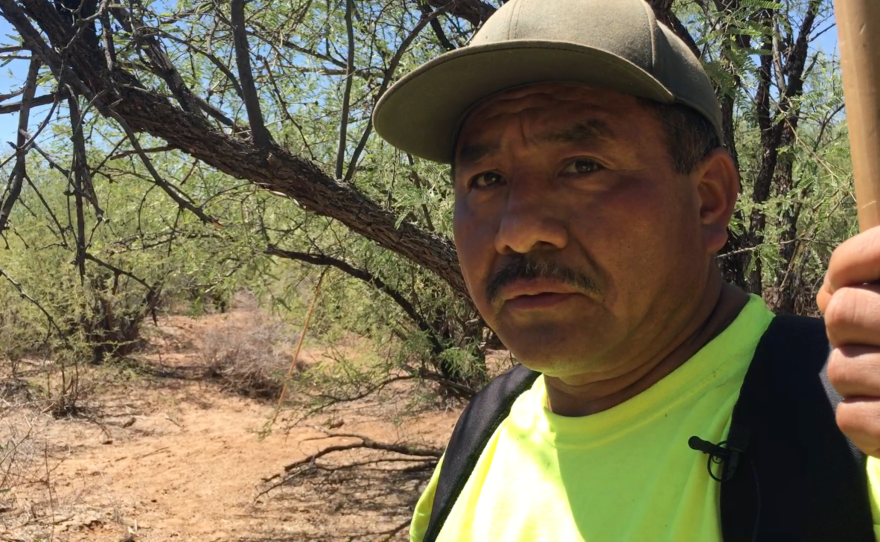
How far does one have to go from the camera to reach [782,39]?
4.81 meters

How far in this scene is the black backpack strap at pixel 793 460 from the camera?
94 centimetres

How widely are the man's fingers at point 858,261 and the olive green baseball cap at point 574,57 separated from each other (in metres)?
0.63

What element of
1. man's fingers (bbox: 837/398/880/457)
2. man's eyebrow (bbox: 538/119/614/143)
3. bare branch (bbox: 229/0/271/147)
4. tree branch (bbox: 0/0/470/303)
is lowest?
man's fingers (bbox: 837/398/880/457)

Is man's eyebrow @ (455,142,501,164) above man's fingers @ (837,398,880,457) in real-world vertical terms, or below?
above

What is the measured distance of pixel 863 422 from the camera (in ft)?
2.55

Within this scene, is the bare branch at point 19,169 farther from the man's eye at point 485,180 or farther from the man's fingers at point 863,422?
the man's fingers at point 863,422

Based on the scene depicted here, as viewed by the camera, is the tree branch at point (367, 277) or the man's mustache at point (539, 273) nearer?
the man's mustache at point (539, 273)

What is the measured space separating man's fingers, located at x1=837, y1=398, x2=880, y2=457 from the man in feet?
1.47

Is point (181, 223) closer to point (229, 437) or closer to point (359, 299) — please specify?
point (359, 299)

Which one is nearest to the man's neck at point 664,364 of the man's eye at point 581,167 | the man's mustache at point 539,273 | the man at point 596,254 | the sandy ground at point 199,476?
the man at point 596,254

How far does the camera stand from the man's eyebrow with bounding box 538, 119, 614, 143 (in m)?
1.43

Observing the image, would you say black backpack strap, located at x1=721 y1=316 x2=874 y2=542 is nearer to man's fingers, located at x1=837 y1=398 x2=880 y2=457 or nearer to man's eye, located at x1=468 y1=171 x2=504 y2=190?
man's fingers, located at x1=837 y1=398 x2=880 y2=457

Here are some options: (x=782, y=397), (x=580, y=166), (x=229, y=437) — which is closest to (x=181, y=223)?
(x=229, y=437)

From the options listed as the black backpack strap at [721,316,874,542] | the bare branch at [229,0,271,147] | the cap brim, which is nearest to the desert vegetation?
the bare branch at [229,0,271,147]
